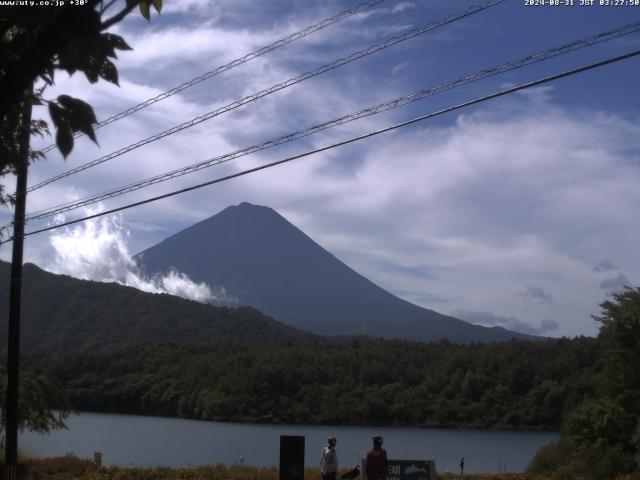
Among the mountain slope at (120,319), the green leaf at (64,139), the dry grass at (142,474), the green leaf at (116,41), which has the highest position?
the mountain slope at (120,319)

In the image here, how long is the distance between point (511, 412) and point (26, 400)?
63867mm

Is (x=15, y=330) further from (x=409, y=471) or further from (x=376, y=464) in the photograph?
(x=409, y=471)

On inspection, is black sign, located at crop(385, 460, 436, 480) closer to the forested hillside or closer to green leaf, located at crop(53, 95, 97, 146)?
green leaf, located at crop(53, 95, 97, 146)

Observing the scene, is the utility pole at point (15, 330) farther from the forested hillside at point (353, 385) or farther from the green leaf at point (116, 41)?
the forested hillside at point (353, 385)

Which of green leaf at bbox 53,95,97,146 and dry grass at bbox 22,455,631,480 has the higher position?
green leaf at bbox 53,95,97,146

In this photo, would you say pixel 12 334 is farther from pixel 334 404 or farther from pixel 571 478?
pixel 334 404

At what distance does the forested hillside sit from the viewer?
7912 centimetres

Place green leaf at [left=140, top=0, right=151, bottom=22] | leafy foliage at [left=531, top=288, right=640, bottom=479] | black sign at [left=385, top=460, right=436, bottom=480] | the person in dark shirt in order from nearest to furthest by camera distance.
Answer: green leaf at [left=140, top=0, right=151, bottom=22] < the person in dark shirt < black sign at [left=385, top=460, right=436, bottom=480] < leafy foliage at [left=531, top=288, right=640, bottom=479]

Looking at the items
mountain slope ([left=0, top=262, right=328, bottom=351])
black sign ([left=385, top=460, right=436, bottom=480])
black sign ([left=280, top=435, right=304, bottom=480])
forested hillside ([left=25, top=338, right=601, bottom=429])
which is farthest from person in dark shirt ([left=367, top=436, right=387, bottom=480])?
mountain slope ([left=0, top=262, right=328, bottom=351])

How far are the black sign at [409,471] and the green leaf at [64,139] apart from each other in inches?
486

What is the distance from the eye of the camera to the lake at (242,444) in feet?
135

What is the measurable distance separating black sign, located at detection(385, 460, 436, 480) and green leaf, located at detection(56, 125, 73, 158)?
12340 mm

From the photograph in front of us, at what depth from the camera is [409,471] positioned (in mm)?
14617

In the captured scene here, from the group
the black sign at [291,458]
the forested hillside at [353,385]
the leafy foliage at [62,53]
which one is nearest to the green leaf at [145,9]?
the leafy foliage at [62,53]
